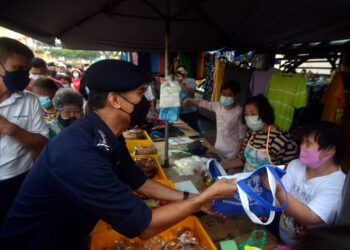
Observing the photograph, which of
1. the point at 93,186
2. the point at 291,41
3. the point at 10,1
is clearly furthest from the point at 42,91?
the point at 291,41

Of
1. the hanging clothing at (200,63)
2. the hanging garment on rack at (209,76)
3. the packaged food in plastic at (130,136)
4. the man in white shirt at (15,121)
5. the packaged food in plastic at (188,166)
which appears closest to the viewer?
the man in white shirt at (15,121)

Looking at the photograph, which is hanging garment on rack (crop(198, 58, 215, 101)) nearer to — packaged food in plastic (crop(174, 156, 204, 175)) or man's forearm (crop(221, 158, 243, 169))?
man's forearm (crop(221, 158, 243, 169))

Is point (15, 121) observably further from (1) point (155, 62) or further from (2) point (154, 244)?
(1) point (155, 62)

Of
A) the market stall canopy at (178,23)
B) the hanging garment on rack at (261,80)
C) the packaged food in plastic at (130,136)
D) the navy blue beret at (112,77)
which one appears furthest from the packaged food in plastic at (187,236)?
the hanging garment on rack at (261,80)

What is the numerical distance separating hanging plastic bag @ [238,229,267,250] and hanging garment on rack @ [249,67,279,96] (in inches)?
131

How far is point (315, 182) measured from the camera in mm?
1588

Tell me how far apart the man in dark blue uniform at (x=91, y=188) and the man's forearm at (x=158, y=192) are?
449 millimetres

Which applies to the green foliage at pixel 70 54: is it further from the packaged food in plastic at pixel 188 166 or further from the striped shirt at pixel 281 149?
the striped shirt at pixel 281 149

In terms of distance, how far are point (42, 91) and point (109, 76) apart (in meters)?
2.97

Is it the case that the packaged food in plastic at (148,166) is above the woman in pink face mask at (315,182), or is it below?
below

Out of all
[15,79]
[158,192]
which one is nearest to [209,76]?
[158,192]

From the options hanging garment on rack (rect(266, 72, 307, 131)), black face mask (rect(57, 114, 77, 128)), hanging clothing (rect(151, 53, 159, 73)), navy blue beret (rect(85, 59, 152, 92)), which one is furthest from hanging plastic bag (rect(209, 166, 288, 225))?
hanging clothing (rect(151, 53, 159, 73))

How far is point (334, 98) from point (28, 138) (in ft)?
15.6

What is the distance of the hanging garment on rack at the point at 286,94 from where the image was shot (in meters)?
3.50
